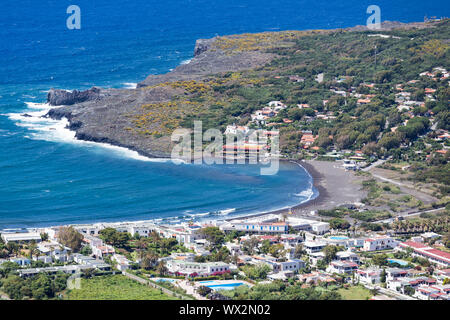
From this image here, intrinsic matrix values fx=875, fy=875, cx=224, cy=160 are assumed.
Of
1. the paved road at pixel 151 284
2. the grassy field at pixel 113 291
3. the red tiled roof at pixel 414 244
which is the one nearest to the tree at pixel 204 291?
the paved road at pixel 151 284

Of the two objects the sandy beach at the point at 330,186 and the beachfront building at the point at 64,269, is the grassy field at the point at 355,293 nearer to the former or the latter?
the beachfront building at the point at 64,269

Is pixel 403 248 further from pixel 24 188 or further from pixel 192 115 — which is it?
pixel 192 115

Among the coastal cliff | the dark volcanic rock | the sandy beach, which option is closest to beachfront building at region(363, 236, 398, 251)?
the sandy beach

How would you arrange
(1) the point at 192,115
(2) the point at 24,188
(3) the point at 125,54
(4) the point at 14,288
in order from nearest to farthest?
(4) the point at 14,288 → (2) the point at 24,188 → (1) the point at 192,115 → (3) the point at 125,54

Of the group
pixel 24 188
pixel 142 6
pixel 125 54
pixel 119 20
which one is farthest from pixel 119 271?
pixel 142 6

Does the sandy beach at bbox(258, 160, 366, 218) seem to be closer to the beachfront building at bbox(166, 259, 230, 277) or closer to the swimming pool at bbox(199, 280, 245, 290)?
the beachfront building at bbox(166, 259, 230, 277)
